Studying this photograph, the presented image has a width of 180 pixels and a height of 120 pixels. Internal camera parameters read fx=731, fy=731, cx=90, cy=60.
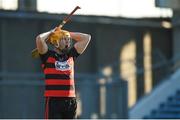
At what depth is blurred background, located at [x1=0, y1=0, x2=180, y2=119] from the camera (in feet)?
46.5

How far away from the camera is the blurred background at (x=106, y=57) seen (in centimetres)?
1417

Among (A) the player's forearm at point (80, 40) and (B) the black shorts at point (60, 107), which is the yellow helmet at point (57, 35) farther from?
(B) the black shorts at point (60, 107)

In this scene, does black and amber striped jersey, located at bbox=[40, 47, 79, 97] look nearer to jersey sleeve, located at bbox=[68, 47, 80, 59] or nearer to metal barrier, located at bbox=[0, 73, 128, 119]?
jersey sleeve, located at bbox=[68, 47, 80, 59]

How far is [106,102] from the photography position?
14453 millimetres

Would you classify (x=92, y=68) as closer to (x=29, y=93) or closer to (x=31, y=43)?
(x=31, y=43)

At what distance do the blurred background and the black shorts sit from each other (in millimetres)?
5474

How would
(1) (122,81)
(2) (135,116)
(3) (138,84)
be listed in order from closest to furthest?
(1) (122,81)
(2) (135,116)
(3) (138,84)

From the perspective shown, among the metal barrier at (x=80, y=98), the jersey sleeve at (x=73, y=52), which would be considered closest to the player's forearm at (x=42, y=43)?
the jersey sleeve at (x=73, y=52)

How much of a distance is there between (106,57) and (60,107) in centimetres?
1089

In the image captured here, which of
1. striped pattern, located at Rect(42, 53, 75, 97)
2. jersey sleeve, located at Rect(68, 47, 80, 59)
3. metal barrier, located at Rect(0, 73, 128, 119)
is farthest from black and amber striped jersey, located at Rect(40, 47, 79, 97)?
metal barrier, located at Rect(0, 73, 128, 119)

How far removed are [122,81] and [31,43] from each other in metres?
3.31

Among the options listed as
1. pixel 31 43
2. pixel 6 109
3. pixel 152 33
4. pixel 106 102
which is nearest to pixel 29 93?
pixel 6 109

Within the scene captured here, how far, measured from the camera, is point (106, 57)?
1888 cm

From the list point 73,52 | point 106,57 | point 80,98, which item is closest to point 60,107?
point 73,52
